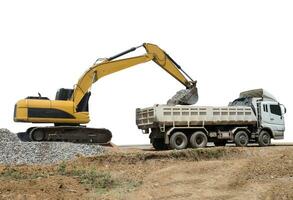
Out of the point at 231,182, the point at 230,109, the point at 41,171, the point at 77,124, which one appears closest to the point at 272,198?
the point at 231,182

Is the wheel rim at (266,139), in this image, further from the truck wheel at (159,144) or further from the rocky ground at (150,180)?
the rocky ground at (150,180)

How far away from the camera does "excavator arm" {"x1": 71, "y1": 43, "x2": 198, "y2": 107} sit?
81.5 ft

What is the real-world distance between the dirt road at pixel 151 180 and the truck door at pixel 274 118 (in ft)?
24.1

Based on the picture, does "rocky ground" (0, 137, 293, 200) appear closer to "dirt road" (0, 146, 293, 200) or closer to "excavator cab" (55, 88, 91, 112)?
"dirt road" (0, 146, 293, 200)

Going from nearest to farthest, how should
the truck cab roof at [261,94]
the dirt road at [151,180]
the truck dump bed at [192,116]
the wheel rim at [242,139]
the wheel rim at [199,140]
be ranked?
1. the dirt road at [151,180]
2. the truck dump bed at [192,116]
3. the wheel rim at [199,140]
4. the wheel rim at [242,139]
5. the truck cab roof at [261,94]

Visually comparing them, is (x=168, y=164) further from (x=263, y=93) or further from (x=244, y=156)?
(x=263, y=93)

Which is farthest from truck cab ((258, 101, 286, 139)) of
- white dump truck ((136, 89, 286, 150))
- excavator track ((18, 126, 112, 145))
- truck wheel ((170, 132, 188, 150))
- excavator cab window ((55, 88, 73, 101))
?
excavator cab window ((55, 88, 73, 101))

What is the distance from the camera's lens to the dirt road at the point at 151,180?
13.1 meters

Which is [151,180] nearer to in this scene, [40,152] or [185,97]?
[40,152]

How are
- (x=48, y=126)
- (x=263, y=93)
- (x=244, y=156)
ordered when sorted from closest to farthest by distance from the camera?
(x=244, y=156) < (x=48, y=126) < (x=263, y=93)

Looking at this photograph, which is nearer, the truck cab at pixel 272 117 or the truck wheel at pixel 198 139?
the truck wheel at pixel 198 139

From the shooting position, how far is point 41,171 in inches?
649

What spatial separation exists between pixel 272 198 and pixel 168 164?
6142 millimetres

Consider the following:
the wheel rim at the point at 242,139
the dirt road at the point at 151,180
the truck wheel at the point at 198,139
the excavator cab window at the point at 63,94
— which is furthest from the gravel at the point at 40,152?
the wheel rim at the point at 242,139
